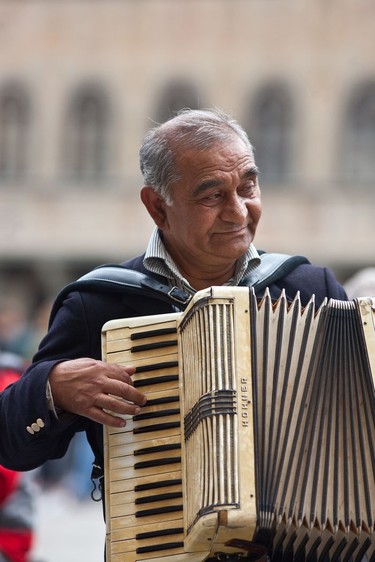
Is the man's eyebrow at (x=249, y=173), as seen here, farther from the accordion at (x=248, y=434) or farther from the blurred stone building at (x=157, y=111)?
the blurred stone building at (x=157, y=111)

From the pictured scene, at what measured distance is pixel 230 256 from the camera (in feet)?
16.3

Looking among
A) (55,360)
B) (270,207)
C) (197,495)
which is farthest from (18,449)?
(270,207)

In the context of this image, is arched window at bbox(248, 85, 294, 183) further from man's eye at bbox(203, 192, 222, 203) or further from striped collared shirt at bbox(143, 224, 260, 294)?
man's eye at bbox(203, 192, 222, 203)

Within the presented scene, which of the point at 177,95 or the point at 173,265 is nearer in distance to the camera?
the point at 173,265

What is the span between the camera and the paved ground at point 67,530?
11219 millimetres

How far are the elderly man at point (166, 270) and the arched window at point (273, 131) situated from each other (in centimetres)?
2932

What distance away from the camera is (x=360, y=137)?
34.4 metres

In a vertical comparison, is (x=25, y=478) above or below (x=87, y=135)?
above

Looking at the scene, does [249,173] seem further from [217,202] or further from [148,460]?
[148,460]

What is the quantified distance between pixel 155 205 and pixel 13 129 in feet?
102

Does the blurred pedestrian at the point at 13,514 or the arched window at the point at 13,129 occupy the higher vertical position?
the blurred pedestrian at the point at 13,514

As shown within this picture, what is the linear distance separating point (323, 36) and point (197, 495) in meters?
31.0

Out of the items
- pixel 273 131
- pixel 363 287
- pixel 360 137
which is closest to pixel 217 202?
pixel 363 287

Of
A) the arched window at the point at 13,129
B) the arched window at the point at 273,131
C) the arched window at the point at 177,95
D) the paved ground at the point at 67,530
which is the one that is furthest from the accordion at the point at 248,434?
the arched window at the point at 13,129
